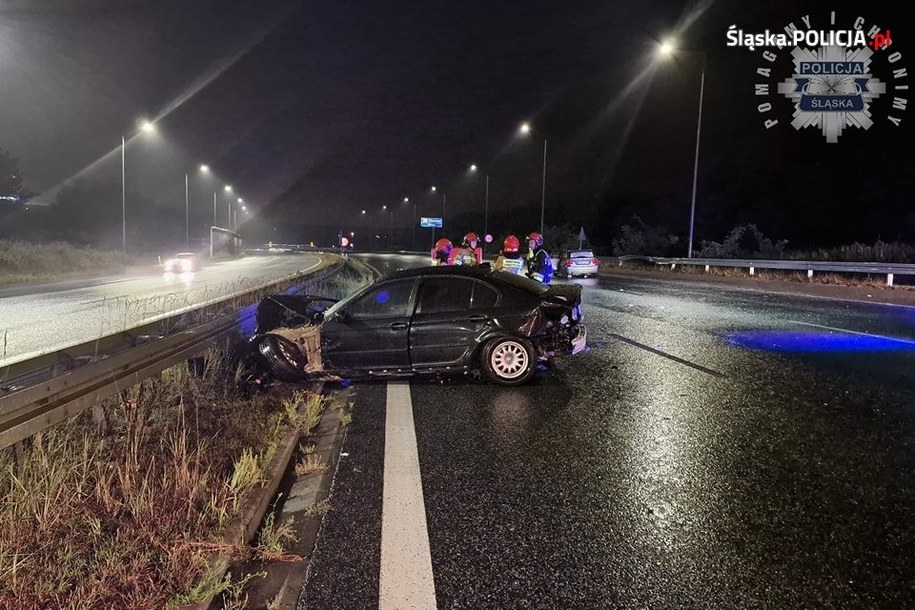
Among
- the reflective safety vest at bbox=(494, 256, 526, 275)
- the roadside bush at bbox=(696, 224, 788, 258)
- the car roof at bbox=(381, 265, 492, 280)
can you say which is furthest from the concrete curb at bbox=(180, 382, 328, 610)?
the roadside bush at bbox=(696, 224, 788, 258)

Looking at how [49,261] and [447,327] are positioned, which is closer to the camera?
[447,327]

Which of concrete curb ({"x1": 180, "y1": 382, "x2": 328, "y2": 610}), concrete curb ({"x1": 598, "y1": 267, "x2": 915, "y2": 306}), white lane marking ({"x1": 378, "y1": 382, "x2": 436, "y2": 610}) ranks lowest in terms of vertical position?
white lane marking ({"x1": 378, "y1": 382, "x2": 436, "y2": 610})

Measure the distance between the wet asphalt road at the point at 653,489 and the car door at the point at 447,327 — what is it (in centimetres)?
42

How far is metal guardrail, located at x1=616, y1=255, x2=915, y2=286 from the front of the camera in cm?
2022

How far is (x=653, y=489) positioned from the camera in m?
4.51

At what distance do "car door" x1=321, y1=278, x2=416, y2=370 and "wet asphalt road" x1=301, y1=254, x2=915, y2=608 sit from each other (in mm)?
401

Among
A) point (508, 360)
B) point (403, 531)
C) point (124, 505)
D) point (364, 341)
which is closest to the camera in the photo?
point (124, 505)

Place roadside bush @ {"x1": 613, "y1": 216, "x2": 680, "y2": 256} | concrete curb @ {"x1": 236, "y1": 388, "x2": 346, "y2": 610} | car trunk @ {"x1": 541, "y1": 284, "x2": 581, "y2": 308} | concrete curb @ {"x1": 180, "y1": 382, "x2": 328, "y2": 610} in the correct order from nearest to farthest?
concrete curb @ {"x1": 236, "y1": 388, "x2": 346, "y2": 610} → concrete curb @ {"x1": 180, "y1": 382, "x2": 328, "y2": 610} → car trunk @ {"x1": 541, "y1": 284, "x2": 581, "y2": 308} → roadside bush @ {"x1": 613, "y1": 216, "x2": 680, "y2": 256}

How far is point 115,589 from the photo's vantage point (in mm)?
2953

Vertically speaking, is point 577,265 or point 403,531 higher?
point 577,265

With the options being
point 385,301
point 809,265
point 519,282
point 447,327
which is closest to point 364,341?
point 385,301

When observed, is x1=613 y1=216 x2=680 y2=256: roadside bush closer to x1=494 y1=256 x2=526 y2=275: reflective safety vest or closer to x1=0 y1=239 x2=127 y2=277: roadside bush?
x1=494 y1=256 x2=526 y2=275: reflective safety vest

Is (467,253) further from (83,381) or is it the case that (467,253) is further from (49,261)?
(49,261)

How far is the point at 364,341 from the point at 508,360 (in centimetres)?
169
